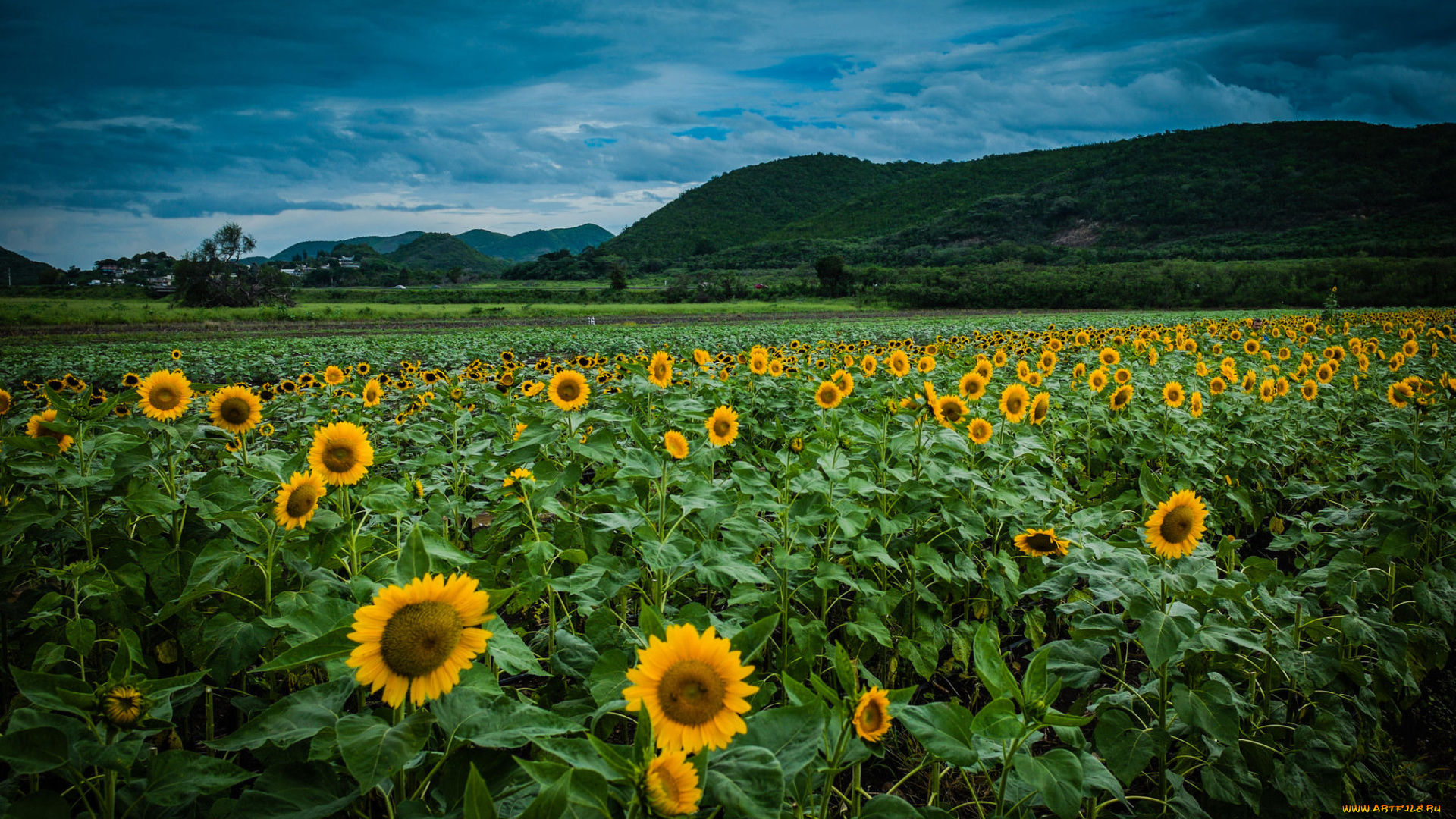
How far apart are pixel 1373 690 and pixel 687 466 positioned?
2.58 meters

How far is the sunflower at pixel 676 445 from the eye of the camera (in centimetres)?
221

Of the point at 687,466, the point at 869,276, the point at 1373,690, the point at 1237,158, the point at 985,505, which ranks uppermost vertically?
the point at 1237,158

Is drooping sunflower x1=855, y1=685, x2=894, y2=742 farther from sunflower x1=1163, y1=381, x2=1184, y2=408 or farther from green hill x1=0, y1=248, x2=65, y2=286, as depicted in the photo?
green hill x1=0, y1=248, x2=65, y2=286

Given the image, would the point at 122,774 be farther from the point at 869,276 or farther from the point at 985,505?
the point at 869,276

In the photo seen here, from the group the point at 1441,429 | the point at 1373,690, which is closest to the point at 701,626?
the point at 1373,690

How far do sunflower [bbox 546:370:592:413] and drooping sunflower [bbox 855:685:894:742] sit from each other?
1.77 m

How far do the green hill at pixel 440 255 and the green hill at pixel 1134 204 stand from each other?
4260cm

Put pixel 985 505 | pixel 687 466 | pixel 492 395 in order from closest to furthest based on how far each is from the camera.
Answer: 1. pixel 687 466
2. pixel 985 505
3. pixel 492 395

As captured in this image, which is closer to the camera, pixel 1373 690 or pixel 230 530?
pixel 230 530

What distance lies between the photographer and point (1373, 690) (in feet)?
7.16

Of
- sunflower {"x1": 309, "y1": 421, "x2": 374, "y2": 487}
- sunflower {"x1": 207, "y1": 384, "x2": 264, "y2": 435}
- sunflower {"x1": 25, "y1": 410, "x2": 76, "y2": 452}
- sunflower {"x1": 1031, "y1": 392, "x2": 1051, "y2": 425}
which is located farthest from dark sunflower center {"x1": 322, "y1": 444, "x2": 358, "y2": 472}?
sunflower {"x1": 1031, "y1": 392, "x2": 1051, "y2": 425}

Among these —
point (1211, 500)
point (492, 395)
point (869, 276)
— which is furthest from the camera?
point (869, 276)

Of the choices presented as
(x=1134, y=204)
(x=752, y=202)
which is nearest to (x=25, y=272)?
(x=752, y=202)

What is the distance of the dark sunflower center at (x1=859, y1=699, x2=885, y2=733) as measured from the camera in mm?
1128
